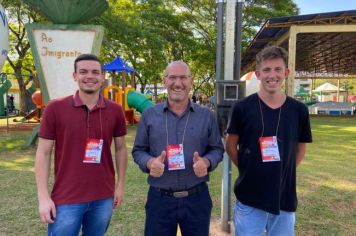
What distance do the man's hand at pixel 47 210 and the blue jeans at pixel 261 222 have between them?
1.31 metres

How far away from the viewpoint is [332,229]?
4.18m

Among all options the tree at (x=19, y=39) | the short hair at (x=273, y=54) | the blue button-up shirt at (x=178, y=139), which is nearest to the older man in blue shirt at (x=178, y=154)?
the blue button-up shirt at (x=178, y=139)

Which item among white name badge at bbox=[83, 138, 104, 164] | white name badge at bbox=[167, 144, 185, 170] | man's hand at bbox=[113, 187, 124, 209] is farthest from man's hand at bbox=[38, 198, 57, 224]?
white name badge at bbox=[167, 144, 185, 170]

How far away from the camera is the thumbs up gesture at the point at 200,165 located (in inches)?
94.7

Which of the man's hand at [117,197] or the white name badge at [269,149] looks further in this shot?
the man's hand at [117,197]

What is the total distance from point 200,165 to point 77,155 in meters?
0.85

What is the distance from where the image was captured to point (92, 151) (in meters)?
2.49

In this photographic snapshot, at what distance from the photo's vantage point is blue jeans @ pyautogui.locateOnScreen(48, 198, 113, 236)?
245 centimetres

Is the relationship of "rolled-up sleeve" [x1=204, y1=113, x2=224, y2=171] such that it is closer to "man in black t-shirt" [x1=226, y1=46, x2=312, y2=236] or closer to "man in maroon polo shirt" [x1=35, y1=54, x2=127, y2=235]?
"man in black t-shirt" [x1=226, y1=46, x2=312, y2=236]

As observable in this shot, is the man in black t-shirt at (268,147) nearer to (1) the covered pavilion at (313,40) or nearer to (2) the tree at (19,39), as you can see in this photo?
(1) the covered pavilion at (313,40)

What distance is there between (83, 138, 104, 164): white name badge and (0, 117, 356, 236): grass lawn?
1.81 metres

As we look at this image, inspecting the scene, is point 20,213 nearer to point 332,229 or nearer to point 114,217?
point 114,217

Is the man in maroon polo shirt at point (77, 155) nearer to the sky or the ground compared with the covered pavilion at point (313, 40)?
nearer to the ground

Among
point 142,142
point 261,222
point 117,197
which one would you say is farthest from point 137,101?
point 261,222
